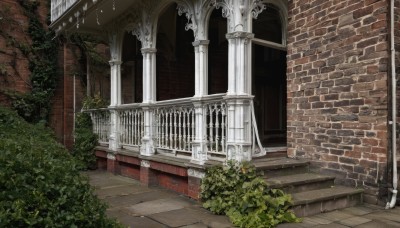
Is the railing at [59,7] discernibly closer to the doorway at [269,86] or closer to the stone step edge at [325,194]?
the doorway at [269,86]

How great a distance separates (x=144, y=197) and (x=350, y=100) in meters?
3.72

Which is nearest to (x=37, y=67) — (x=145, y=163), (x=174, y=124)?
(x=145, y=163)

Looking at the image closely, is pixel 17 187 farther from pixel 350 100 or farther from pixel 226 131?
pixel 350 100

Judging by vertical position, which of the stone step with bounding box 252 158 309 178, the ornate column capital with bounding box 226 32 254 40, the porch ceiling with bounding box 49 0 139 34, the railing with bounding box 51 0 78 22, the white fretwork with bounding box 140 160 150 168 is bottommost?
the white fretwork with bounding box 140 160 150 168

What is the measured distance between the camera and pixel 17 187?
2658 mm

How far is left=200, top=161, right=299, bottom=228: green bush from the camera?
4.32 metres

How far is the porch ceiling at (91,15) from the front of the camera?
744 centimetres

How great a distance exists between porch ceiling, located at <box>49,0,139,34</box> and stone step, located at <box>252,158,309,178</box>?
4.38 meters

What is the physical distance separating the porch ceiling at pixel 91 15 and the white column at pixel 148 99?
1.21 m

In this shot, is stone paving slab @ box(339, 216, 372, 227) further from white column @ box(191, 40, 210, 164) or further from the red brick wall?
the red brick wall

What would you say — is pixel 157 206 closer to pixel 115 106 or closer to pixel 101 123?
pixel 115 106

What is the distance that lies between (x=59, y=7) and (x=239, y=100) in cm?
605

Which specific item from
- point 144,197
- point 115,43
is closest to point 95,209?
point 144,197

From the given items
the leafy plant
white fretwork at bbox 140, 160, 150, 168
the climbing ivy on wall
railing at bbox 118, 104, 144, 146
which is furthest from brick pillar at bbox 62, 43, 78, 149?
white fretwork at bbox 140, 160, 150, 168
